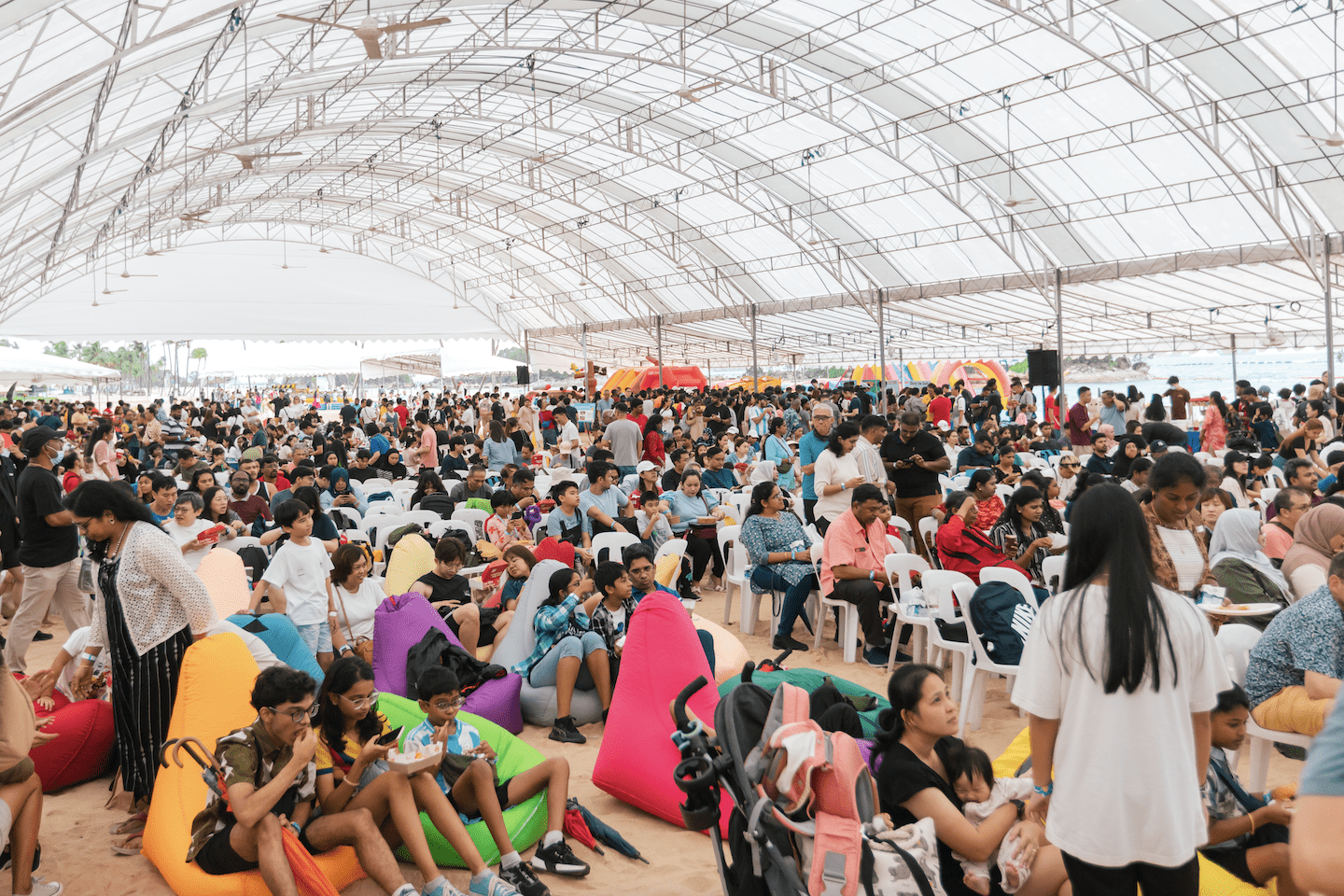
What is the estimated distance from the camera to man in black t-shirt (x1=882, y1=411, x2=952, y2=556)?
6.97 meters

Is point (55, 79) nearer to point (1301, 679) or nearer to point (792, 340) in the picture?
point (1301, 679)

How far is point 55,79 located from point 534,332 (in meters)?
25.3

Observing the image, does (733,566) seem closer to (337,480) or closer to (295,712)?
(337,480)

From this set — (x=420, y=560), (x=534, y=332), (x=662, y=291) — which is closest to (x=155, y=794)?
(x=420, y=560)

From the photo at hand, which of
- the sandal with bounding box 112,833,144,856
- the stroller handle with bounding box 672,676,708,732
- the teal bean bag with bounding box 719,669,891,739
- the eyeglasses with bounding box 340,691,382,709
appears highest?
the stroller handle with bounding box 672,676,708,732

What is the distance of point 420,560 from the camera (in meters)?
6.29

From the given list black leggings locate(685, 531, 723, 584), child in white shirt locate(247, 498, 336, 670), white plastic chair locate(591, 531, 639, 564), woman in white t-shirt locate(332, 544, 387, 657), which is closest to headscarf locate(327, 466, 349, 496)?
white plastic chair locate(591, 531, 639, 564)

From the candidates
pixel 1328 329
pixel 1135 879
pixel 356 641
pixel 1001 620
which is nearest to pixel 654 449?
pixel 356 641

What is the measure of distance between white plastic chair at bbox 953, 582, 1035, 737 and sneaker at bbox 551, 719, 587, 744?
1778 mm

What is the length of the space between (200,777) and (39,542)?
264 cm

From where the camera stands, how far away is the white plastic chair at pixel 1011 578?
4.87m

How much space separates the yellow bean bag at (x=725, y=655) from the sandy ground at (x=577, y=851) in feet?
2.29

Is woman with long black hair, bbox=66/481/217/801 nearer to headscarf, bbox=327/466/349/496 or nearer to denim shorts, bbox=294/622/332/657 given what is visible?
denim shorts, bbox=294/622/332/657

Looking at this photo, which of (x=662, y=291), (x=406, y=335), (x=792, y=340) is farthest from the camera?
(x=792, y=340)
